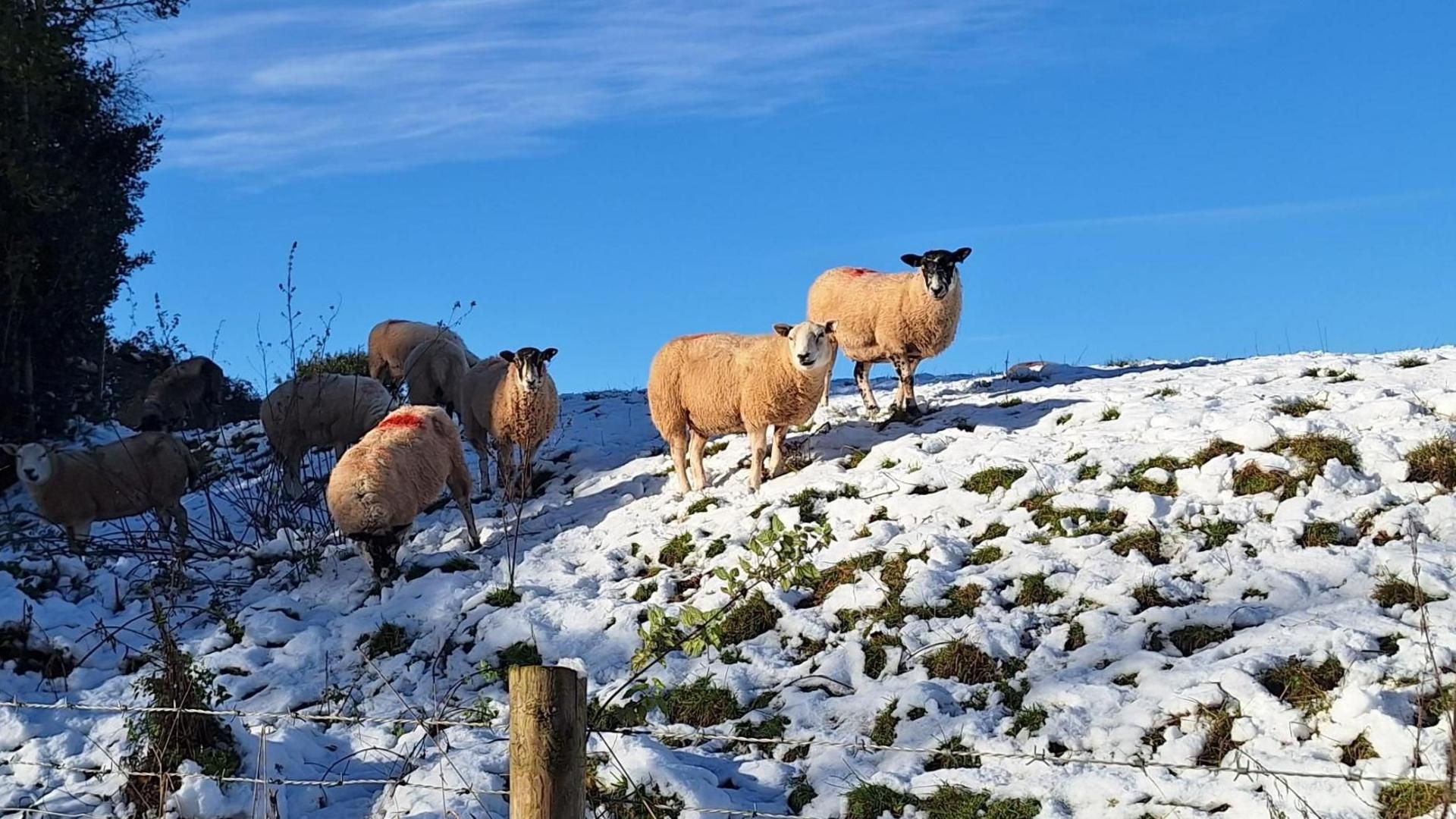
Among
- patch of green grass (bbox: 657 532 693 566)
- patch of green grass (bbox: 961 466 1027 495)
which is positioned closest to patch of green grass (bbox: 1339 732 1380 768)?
patch of green grass (bbox: 961 466 1027 495)

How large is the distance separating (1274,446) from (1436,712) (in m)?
4.23

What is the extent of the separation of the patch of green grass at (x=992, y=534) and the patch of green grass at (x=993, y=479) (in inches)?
31.6

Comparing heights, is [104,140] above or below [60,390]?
above

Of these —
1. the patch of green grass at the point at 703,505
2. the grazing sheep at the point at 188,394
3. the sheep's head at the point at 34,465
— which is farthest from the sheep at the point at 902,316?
the grazing sheep at the point at 188,394

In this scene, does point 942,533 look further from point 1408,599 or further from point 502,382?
point 502,382

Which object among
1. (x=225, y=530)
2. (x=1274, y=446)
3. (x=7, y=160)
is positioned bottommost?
(x=225, y=530)

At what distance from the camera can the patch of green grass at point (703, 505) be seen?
40.0ft

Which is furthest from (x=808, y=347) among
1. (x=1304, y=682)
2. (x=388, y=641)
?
(x=1304, y=682)

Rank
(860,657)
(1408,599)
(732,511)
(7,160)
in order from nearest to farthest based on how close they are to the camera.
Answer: (1408,599)
(860,657)
(732,511)
(7,160)

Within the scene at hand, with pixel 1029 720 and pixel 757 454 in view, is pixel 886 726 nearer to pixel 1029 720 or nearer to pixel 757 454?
pixel 1029 720

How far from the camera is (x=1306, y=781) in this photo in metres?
5.89

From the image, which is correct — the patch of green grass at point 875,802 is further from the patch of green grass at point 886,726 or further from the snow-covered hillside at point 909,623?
the patch of green grass at point 886,726

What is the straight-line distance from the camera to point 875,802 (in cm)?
641

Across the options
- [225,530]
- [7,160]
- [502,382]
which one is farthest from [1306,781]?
[7,160]
